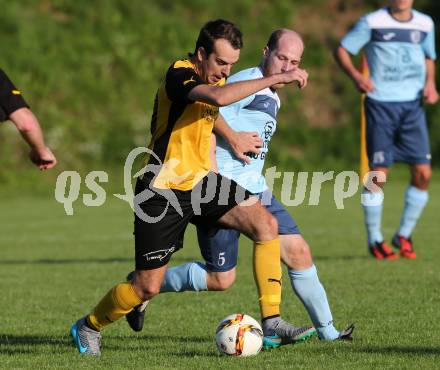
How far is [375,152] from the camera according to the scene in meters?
11.3

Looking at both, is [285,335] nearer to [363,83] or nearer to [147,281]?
[147,281]

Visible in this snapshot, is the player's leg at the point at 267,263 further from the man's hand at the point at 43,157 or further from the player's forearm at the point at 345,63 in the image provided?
the player's forearm at the point at 345,63

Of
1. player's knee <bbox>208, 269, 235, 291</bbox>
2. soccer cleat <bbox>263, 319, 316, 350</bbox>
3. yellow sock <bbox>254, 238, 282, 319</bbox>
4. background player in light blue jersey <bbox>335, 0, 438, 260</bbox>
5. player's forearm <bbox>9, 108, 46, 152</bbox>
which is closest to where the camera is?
player's forearm <bbox>9, 108, 46, 152</bbox>

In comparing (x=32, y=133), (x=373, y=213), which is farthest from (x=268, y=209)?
(x=373, y=213)

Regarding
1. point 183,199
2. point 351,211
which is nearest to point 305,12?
point 351,211

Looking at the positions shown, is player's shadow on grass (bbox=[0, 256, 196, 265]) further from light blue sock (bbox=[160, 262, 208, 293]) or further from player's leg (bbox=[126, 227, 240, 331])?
player's leg (bbox=[126, 227, 240, 331])

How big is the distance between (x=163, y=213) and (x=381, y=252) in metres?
5.55

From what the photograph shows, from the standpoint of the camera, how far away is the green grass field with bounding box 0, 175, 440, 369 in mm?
6023

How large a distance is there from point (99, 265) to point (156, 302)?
8.67 ft

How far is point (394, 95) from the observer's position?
11.4 metres

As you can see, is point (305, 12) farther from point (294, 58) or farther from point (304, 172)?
point (294, 58)

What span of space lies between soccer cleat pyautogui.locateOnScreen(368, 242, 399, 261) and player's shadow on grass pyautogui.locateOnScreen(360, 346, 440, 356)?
200 inches

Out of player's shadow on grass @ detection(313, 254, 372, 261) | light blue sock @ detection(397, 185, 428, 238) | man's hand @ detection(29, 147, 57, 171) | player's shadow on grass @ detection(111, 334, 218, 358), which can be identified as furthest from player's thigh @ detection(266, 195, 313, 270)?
light blue sock @ detection(397, 185, 428, 238)

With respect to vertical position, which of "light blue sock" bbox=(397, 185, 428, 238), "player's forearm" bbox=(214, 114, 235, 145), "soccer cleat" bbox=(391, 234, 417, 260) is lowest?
"soccer cleat" bbox=(391, 234, 417, 260)
